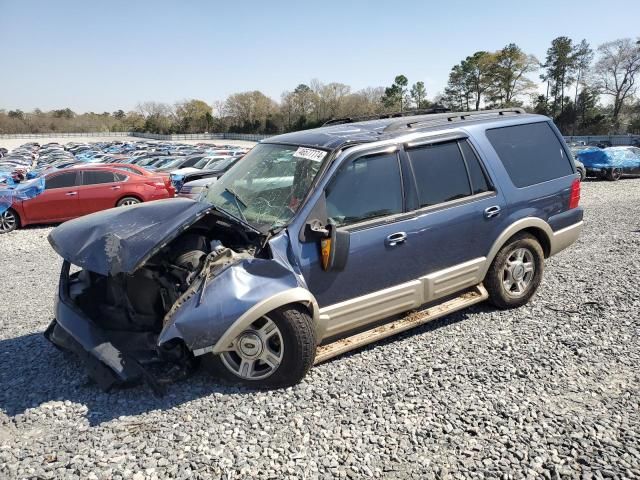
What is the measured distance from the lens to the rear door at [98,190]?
37.3 feet

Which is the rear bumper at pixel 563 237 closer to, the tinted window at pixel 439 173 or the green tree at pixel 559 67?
the tinted window at pixel 439 173

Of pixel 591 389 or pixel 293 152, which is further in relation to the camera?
pixel 293 152

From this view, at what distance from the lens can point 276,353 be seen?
3.36 meters

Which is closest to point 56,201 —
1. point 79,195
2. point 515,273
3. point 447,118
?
point 79,195

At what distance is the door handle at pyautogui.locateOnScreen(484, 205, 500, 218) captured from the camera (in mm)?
4259

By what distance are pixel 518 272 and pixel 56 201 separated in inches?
421

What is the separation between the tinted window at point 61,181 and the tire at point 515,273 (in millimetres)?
10578

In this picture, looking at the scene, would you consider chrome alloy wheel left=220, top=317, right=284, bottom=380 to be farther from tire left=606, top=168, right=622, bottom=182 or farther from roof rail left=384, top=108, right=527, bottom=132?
tire left=606, top=168, right=622, bottom=182

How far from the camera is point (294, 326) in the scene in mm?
3240

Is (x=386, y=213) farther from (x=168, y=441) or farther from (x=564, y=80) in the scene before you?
(x=564, y=80)

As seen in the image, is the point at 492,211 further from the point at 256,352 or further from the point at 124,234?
the point at 124,234

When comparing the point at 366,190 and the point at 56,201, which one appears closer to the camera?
the point at 366,190

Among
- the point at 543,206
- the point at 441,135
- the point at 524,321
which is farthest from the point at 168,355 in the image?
the point at 543,206

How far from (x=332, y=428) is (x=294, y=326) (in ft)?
2.34
